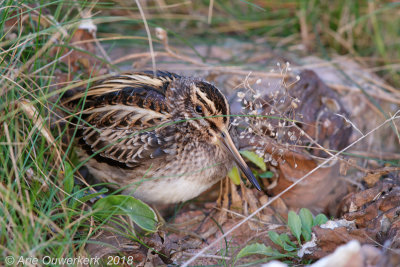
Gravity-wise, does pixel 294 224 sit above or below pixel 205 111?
below

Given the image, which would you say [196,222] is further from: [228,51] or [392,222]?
[228,51]

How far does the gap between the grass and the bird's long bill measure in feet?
3.50

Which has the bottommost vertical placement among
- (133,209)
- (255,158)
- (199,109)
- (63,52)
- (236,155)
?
(133,209)

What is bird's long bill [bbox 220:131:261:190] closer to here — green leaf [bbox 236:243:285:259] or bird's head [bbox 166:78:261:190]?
bird's head [bbox 166:78:261:190]

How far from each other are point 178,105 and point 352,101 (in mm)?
2220

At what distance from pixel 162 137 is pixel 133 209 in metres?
0.61

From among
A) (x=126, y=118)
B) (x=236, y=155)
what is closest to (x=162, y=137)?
(x=126, y=118)

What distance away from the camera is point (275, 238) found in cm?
345

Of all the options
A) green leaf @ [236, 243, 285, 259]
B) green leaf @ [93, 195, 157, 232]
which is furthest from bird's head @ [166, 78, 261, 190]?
green leaf @ [93, 195, 157, 232]

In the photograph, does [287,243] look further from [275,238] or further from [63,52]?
[63,52]

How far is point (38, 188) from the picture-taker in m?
3.35

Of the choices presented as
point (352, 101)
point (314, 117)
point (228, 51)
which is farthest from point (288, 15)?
point (314, 117)

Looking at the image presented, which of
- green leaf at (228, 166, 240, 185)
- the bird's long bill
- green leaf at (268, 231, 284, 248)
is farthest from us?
green leaf at (228, 166, 240, 185)

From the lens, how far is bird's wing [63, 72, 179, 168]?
12.3ft
